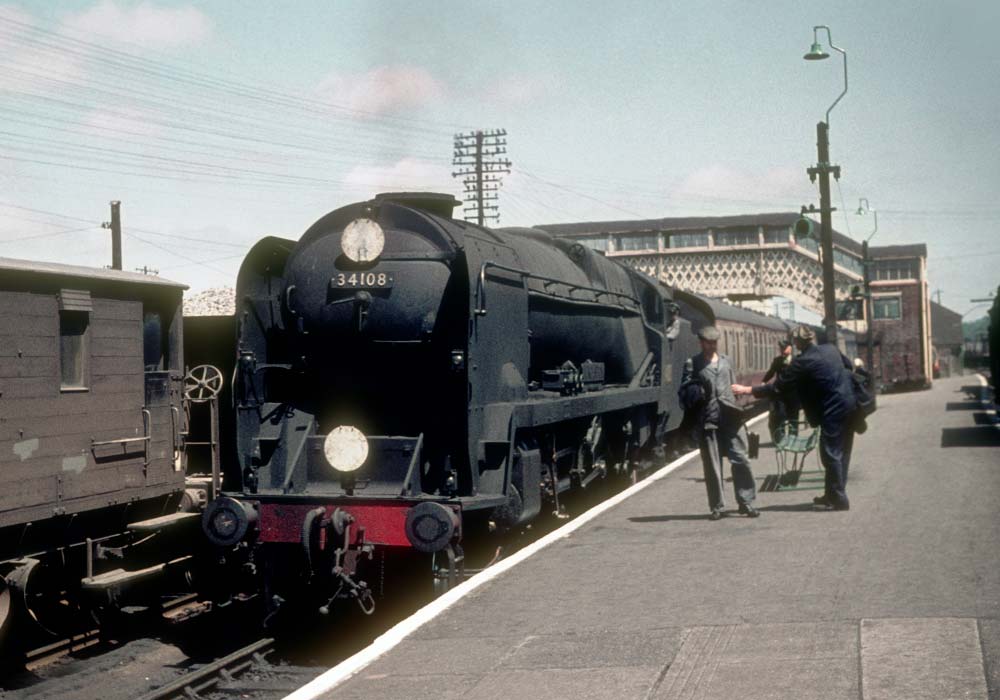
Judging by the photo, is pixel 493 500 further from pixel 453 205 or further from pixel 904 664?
pixel 904 664

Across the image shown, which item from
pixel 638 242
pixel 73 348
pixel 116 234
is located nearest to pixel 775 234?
pixel 638 242

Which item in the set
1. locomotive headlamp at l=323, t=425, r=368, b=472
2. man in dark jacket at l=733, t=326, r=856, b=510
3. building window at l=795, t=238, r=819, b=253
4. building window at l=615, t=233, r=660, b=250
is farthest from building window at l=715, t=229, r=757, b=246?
locomotive headlamp at l=323, t=425, r=368, b=472

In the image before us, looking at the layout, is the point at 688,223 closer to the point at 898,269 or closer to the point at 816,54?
the point at 898,269

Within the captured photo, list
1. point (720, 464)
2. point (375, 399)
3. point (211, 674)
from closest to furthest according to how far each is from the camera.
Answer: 1. point (211, 674)
2. point (375, 399)
3. point (720, 464)

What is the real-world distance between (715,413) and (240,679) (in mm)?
4788

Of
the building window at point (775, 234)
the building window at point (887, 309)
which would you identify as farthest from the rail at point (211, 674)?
the building window at point (775, 234)

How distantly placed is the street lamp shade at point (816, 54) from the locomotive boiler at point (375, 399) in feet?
46.7

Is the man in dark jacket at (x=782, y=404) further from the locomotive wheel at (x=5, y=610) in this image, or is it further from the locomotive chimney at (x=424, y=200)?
the locomotive wheel at (x=5, y=610)

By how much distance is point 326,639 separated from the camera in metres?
8.76

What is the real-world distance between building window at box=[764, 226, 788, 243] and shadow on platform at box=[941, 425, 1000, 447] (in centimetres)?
4726

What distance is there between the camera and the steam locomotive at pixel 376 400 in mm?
8172

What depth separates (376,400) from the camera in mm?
9000

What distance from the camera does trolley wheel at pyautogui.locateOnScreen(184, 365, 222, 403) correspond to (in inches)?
475

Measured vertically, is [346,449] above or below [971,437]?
Result: above
